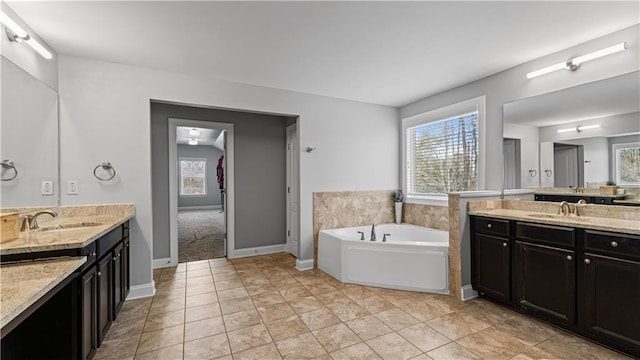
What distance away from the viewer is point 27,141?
2.26 meters

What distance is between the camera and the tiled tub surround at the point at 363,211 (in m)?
4.09

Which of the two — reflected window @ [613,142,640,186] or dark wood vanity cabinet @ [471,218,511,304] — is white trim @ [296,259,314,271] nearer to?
dark wood vanity cabinet @ [471,218,511,304]

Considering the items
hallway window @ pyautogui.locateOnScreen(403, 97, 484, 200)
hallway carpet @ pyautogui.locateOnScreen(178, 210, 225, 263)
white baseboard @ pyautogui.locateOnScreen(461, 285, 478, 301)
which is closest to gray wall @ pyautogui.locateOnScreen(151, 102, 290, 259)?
hallway carpet @ pyautogui.locateOnScreen(178, 210, 225, 263)

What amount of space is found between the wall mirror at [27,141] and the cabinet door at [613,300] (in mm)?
4265

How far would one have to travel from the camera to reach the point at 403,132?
470 cm

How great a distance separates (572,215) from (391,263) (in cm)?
175

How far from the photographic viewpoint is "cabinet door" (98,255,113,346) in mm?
Answer: 2015

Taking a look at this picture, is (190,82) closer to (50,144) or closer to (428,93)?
(50,144)

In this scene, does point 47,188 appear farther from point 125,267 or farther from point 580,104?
point 580,104

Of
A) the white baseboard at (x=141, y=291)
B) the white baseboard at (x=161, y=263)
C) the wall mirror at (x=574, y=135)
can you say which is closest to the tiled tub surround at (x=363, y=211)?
the wall mirror at (x=574, y=135)

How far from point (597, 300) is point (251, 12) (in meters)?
3.29

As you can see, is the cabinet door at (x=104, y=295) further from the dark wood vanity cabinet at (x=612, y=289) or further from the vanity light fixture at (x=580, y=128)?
the vanity light fixture at (x=580, y=128)

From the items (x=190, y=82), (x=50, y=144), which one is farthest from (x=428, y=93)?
(x=50, y=144)

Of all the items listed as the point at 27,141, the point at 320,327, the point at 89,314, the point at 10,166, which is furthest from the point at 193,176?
the point at 320,327
